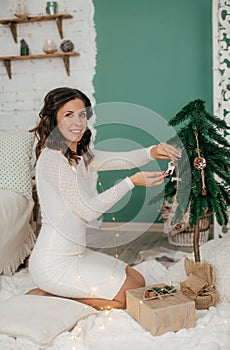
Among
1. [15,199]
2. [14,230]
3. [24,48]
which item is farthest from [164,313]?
[24,48]

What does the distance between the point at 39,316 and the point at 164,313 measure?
516 mm

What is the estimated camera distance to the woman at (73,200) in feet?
6.83

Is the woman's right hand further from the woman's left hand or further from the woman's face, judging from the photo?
the woman's face

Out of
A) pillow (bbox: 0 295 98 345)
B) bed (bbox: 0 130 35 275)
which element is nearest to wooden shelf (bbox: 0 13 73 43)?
bed (bbox: 0 130 35 275)

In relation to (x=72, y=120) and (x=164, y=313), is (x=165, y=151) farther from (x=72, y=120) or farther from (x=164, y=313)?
Result: (x=164, y=313)

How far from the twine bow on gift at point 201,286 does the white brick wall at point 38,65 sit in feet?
7.86

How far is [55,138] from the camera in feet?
7.25

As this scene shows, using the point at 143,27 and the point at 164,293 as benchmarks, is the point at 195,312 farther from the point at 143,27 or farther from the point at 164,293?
the point at 143,27

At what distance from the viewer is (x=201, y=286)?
2.21m

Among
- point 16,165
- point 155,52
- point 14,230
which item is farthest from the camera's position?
point 155,52

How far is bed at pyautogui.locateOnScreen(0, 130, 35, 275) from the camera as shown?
9.17 feet

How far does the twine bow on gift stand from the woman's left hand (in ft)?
1.80

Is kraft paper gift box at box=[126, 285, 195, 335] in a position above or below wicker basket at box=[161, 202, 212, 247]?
above

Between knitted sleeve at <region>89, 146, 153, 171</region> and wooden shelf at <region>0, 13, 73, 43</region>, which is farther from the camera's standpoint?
wooden shelf at <region>0, 13, 73, 43</region>
